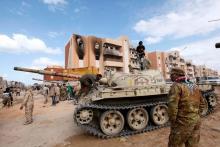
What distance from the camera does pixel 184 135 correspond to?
4535 millimetres

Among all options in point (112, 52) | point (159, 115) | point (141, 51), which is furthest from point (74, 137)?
point (112, 52)

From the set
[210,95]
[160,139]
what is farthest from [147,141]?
[210,95]

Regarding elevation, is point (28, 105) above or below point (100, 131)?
above

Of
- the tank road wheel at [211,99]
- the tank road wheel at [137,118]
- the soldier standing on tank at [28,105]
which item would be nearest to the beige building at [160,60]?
the tank road wheel at [211,99]

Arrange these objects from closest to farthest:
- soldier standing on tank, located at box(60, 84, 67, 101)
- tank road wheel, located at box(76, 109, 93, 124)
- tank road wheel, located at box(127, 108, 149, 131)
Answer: tank road wheel, located at box(76, 109, 93, 124)
tank road wheel, located at box(127, 108, 149, 131)
soldier standing on tank, located at box(60, 84, 67, 101)

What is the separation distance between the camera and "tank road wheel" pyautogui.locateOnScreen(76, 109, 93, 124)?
8.34m

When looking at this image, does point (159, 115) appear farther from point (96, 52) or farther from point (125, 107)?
point (96, 52)

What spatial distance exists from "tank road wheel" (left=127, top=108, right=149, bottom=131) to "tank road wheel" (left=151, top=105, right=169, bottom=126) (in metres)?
0.36

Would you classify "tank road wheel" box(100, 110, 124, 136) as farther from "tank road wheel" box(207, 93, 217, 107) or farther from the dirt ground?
"tank road wheel" box(207, 93, 217, 107)

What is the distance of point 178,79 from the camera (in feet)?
15.6

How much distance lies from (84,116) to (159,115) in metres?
3.35

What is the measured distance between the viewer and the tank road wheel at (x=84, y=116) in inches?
328

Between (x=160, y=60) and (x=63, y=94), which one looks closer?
(x=63, y=94)

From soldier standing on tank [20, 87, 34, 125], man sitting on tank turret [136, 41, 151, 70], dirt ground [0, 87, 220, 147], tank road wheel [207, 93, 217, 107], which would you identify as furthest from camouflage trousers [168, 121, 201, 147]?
soldier standing on tank [20, 87, 34, 125]
